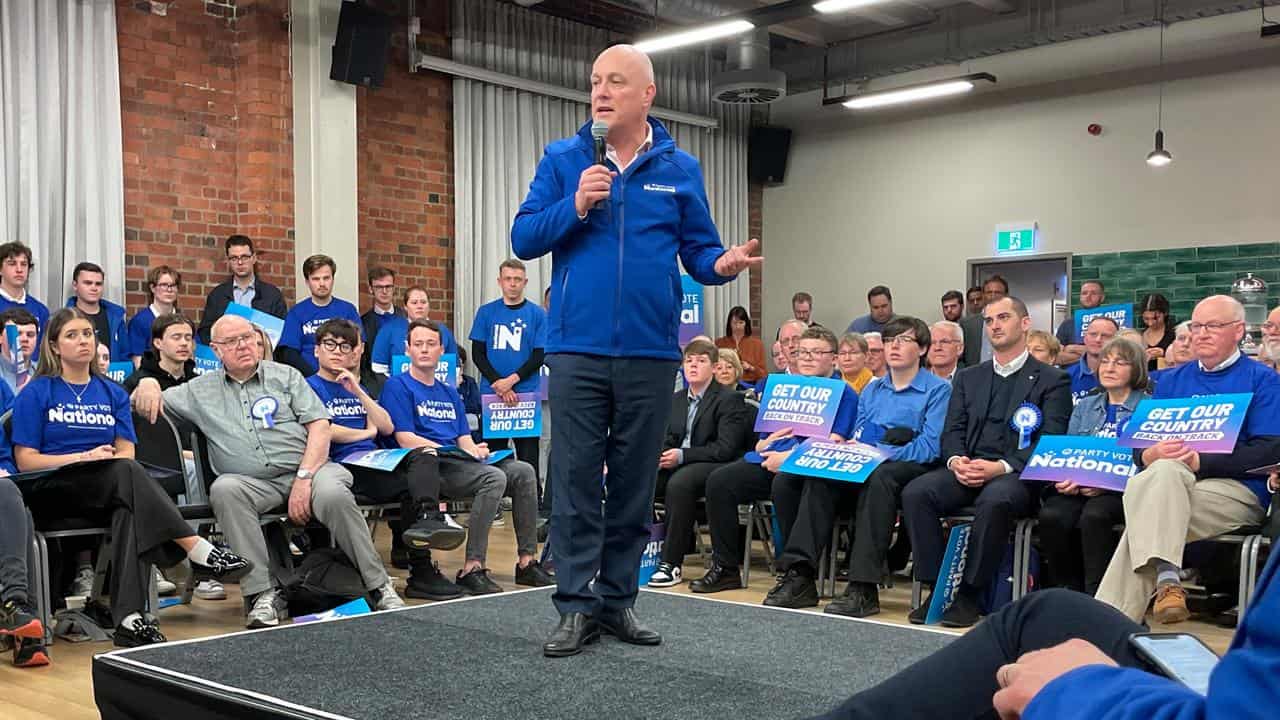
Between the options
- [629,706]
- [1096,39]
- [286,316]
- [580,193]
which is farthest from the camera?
[1096,39]

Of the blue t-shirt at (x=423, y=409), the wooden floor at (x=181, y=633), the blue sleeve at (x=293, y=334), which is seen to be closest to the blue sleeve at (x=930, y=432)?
the wooden floor at (x=181, y=633)

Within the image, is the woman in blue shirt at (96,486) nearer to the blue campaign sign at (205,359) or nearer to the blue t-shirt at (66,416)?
the blue t-shirt at (66,416)

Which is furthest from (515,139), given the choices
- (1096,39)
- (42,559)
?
(42,559)

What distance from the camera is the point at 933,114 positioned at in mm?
10906

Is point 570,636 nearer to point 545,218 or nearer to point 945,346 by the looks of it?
point 545,218

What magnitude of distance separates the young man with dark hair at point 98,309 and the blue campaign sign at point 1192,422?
5.30 m

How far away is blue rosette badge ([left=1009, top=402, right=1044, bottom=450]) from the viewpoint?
459 centimetres

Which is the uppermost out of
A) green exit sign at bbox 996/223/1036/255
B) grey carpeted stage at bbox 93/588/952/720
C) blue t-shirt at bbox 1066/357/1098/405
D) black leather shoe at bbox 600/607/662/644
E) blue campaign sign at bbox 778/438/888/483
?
green exit sign at bbox 996/223/1036/255

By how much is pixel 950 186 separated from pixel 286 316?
6378mm

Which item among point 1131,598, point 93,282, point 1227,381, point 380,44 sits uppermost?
point 380,44

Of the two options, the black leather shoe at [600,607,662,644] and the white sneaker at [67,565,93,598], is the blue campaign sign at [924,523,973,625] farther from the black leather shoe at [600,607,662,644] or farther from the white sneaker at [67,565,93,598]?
the white sneaker at [67,565,93,598]

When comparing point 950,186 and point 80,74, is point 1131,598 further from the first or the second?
point 950,186

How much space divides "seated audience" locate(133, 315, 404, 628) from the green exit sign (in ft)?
A: 24.2

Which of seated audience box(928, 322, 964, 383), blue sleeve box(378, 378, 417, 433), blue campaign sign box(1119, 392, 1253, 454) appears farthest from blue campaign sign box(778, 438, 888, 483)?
blue sleeve box(378, 378, 417, 433)
